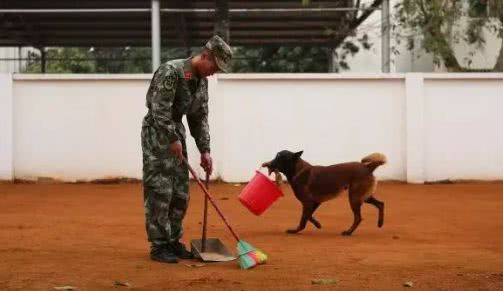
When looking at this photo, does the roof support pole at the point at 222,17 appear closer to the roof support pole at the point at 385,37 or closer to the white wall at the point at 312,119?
the white wall at the point at 312,119

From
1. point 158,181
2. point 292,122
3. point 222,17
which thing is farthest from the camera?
point 222,17

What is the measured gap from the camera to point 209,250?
7.00 meters

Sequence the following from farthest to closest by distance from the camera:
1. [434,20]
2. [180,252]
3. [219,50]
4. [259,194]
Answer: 1. [434,20]
2. [259,194]
3. [180,252]
4. [219,50]

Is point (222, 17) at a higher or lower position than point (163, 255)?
higher

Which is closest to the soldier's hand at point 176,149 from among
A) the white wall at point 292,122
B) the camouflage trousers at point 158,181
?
the camouflage trousers at point 158,181

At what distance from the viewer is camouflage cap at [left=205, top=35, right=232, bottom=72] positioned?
20.8 feet

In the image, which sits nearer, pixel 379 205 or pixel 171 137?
pixel 171 137

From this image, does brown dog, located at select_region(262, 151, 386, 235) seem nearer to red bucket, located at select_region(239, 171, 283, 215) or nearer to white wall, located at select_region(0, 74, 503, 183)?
red bucket, located at select_region(239, 171, 283, 215)

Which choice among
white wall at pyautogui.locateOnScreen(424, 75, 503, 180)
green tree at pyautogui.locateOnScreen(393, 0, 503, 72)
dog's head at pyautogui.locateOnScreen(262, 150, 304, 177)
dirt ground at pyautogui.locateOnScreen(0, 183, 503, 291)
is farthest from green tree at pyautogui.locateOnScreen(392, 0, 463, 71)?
dog's head at pyautogui.locateOnScreen(262, 150, 304, 177)

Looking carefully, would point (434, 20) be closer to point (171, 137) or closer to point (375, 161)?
point (375, 161)

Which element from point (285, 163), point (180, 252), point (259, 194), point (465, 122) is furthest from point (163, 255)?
point (465, 122)

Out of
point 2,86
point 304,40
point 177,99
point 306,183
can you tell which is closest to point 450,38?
point 304,40

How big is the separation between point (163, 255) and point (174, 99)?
1.20m

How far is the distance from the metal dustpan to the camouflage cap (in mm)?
1009
